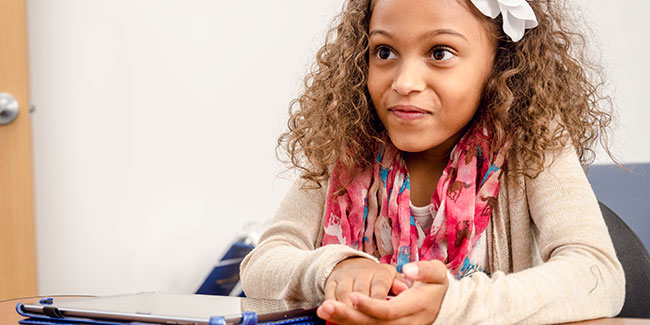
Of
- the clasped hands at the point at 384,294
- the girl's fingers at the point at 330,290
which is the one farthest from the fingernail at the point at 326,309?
the girl's fingers at the point at 330,290

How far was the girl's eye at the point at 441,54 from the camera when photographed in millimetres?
899

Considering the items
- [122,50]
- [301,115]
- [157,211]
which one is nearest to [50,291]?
[157,211]

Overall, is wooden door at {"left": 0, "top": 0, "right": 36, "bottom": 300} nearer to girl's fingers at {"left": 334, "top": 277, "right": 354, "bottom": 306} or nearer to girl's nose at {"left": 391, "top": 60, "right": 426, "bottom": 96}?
girl's nose at {"left": 391, "top": 60, "right": 426, "bottom": 96}

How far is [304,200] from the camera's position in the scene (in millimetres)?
1043

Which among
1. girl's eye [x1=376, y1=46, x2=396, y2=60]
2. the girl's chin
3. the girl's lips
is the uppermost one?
girl's eye [x1=376, y1=46, x2=396, y2=60]

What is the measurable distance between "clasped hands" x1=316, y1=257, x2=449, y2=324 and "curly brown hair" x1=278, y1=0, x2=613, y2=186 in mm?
328

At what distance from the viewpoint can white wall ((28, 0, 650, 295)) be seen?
2.18 m

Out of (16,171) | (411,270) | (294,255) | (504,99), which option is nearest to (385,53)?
(504,99)

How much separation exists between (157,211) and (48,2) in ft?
2.46

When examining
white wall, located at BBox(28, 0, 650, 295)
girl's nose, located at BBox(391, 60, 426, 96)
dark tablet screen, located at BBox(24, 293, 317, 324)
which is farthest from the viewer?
white wall, located at BBox(28, 0, 650, 295)

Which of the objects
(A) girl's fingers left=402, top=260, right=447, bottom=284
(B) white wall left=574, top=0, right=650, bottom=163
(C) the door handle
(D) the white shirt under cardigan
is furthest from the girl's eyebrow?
(C) the door handle

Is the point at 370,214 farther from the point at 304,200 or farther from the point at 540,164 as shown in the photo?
the point at 540,164

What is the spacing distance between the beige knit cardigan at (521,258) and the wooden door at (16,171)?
1.22m

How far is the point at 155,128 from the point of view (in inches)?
88.2
